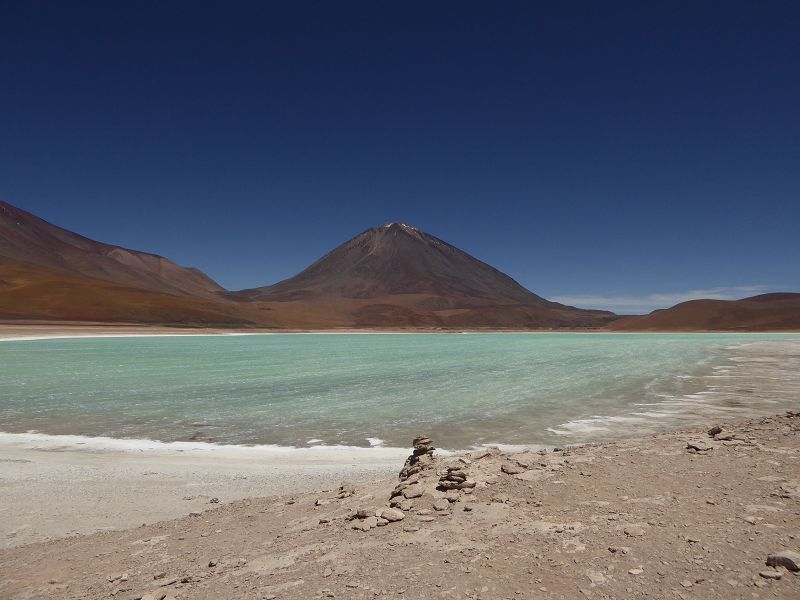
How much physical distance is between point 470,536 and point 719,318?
141831 millimetres

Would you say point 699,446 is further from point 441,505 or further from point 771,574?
point 441,505

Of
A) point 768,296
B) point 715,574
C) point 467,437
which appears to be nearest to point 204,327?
point 467,437

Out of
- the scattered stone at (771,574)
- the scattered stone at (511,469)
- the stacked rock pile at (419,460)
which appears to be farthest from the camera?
the stacked rock pile at (419,460)

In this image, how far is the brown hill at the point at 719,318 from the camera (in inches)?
4427

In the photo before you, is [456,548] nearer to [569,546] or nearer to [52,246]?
[569,546]

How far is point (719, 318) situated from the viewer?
12238 cm

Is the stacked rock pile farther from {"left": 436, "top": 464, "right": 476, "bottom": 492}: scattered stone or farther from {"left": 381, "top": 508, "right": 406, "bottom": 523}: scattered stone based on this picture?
{"left": 381, "top": 508, "right": 406, "bottom": 523}: scattered stone

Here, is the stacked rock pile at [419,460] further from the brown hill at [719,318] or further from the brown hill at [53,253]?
the brown hill at [53,253]

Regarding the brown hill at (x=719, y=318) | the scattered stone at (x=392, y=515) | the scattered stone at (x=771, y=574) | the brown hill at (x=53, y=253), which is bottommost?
the scattered stone at (x=392, y=515)

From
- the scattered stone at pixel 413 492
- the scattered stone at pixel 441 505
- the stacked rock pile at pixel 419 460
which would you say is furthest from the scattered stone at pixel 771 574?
the stacked rock pile at pixel 419 460

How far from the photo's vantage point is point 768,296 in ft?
549

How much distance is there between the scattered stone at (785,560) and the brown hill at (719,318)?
129 m

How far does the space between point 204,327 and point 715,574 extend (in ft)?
311

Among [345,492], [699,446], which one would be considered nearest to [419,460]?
[345,492]
